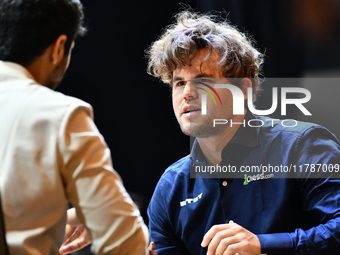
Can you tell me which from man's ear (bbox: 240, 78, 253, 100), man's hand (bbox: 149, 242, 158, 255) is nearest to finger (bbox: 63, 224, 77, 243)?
man's hand (bbox: 149, 242, 158, 255)

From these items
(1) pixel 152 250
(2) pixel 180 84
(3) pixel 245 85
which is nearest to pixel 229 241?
(1) pixel 152 250

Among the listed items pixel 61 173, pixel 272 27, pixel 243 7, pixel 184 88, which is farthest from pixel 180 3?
pixel 61 173

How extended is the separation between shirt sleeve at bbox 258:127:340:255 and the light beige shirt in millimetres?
702

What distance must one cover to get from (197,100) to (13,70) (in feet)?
3.12

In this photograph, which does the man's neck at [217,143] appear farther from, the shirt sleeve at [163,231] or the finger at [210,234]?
the finger at [210,234]

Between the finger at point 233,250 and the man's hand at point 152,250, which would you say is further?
the finger at point 233,250

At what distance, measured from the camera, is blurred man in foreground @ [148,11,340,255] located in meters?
1.26

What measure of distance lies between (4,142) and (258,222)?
107 cm

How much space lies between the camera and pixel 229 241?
1141 millimetres

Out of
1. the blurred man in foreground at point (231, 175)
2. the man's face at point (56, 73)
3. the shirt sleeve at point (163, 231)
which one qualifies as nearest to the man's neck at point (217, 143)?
the blurred man in foreground at point (231, 175)

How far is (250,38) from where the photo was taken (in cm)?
221

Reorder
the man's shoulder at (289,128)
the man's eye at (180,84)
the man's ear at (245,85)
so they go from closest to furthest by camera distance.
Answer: the man's shoulder at (289,128) → the man's eye at (180,84) → the man's ear at (245,85)

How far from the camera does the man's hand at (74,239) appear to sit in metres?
1.10

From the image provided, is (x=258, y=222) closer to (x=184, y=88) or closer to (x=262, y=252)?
(x=262, y=252)
